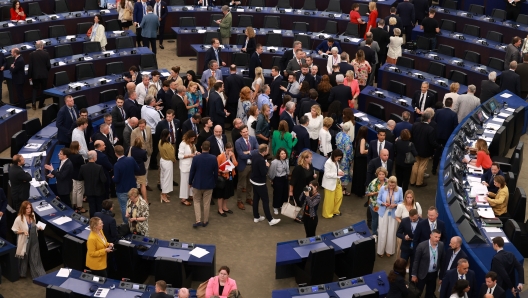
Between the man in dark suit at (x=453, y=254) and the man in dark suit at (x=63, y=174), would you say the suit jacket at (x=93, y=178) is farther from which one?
the man in dark suit at (x=453, y=254)

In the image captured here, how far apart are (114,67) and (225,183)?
21.6ft

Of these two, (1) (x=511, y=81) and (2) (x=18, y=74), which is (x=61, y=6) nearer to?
(2) (x=18, y=74)

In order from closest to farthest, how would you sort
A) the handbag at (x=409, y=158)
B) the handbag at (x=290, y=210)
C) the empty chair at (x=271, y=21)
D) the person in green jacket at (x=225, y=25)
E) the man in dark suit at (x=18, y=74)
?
the handbag at (x=290, y=210)
the handbag at (x=409, y=158)
the man in dark suit at (x=18, y=74)
the person in green jacket at (x=225, y=25)
the empty chair at (x=271, y=21)

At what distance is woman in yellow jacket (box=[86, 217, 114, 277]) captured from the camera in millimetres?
12266

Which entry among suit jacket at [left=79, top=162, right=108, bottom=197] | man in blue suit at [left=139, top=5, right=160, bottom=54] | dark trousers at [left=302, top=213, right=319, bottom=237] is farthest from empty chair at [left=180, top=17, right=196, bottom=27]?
dark trousers at [left=302, top=213, right=319, bottom=237]

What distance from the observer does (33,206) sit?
13.9m

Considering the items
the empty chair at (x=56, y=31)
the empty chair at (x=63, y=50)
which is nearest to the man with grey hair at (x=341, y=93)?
the empty chair at (x=63, y=50)

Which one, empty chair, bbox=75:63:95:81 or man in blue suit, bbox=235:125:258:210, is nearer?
man in blue suit, bbox=235:125:258:210

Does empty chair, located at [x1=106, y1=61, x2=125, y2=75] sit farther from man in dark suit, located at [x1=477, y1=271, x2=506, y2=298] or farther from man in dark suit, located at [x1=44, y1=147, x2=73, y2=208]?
man in dark suit, located at [x1=477, y1=271, x2=506, y2=298]

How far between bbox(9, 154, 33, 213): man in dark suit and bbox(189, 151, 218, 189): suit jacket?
2.96 meters

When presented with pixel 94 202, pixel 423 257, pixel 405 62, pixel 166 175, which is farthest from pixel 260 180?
pixel 405 62

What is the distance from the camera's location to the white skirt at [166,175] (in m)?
15.7

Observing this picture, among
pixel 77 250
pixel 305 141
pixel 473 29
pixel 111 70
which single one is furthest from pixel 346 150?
pixel 473 29

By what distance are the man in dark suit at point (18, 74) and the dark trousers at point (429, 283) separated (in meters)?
11.4
